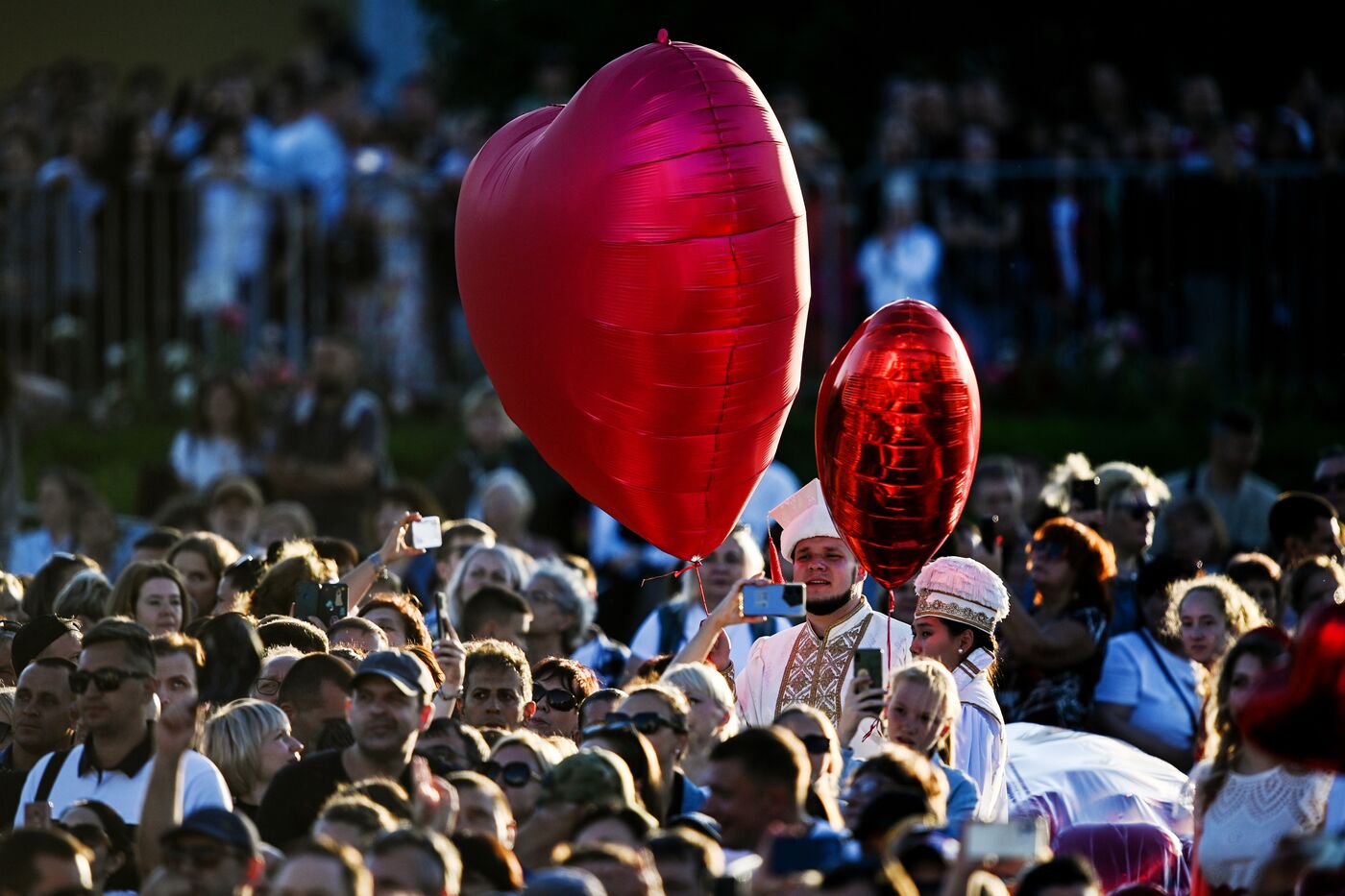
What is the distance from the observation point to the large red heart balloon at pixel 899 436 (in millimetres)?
7469

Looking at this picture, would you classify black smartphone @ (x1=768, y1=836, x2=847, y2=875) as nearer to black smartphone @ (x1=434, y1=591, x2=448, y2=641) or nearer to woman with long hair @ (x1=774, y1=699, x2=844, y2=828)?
woman with long hair @ (x1=774, y1=699, x2=844, y2=828)

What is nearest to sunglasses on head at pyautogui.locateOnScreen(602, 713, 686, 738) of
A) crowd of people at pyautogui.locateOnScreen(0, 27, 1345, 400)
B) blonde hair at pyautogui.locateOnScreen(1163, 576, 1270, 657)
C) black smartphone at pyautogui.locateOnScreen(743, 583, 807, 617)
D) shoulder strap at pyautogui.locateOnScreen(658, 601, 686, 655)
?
black smartphone at pyautogui.locateOnScreen(743, 583, 807, 617)

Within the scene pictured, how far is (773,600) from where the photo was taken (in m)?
7.36

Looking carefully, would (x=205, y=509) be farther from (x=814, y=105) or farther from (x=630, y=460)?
(x=814, y=105)

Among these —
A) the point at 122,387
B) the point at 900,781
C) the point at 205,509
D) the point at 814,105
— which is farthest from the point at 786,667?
the point at 814,105

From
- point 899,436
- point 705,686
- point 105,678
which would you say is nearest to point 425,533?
point 705,686

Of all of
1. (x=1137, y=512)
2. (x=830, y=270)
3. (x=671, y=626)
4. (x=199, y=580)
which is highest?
(x=830, y=270)

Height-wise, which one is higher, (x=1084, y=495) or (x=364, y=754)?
(x=1084, y=495)

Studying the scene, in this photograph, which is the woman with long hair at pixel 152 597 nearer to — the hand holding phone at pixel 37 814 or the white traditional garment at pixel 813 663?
the white traditional garment at pixel 813 663

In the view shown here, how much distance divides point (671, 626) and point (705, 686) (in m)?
2.24

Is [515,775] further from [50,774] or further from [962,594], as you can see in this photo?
[962,594]

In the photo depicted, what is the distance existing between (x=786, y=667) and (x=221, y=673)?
182 centimetres

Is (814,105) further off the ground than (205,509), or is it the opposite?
(814,105)

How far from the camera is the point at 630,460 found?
7.68m
